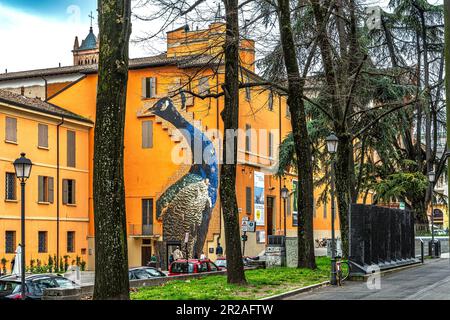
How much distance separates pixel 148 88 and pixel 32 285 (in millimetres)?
41695

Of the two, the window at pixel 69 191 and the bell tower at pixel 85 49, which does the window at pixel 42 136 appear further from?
the bell tower at pixel 85 49

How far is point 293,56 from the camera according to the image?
29.9 meters

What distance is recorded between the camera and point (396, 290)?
926 inches

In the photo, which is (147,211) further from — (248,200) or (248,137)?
(248,137)

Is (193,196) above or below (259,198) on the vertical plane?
above

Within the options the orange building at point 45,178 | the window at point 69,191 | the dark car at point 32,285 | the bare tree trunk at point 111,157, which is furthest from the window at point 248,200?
the bare tree trunk at point 111,157

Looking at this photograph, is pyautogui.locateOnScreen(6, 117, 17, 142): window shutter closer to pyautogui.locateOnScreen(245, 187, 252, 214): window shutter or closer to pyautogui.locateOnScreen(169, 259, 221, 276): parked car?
pyautogui.locateOnScreen(245, 187, 252, 214): window shutter

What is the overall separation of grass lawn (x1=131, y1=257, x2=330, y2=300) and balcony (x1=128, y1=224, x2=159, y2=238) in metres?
32.9

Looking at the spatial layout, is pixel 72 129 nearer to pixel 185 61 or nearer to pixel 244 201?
pixel 244 201

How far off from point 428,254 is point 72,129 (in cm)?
2981

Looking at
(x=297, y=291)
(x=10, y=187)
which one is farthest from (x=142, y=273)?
(x=10, y=187)

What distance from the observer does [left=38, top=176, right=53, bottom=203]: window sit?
189 ft

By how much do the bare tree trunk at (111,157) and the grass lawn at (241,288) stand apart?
6.81ft

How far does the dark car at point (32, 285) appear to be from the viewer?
23453 millimetres
